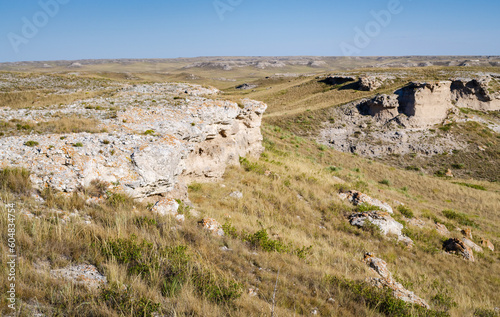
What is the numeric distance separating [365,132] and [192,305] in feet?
124

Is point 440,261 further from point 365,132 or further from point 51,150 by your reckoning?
point 365,132

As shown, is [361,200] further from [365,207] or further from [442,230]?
[442,230]

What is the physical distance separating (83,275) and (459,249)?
40.2 ft

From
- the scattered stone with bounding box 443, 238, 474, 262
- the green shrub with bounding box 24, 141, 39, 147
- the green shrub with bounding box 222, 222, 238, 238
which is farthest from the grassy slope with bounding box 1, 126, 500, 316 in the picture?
the green shrub with bounding box 24, 141, 39, 147

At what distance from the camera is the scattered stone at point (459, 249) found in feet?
32.4

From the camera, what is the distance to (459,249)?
33.0 feet

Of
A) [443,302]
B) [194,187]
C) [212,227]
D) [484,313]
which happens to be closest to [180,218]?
[212,227]

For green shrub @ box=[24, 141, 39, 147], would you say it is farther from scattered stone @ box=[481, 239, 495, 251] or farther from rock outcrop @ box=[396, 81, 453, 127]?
rock outcrop @ box=[396, 81, 453, 127]

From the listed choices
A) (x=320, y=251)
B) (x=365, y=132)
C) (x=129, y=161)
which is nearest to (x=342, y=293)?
(x=320, y=251)

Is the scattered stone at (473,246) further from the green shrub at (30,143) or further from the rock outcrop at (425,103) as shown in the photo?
the rock outcrop at (425,103)

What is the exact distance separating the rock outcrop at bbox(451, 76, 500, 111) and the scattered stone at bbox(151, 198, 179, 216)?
4901 cm

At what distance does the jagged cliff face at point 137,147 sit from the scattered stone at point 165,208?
641 mm

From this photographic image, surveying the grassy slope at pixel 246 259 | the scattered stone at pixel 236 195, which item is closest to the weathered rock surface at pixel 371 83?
the grassy slope at pixel 246 259

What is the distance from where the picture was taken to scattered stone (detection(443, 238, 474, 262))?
9.87 meters
